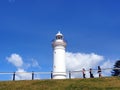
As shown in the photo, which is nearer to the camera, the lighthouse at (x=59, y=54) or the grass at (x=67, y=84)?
the grass at (x=67, y=84)

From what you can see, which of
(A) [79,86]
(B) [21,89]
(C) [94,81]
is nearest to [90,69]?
(C) [94,81]

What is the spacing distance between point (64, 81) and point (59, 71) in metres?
11.1

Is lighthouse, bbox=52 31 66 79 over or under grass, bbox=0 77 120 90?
over

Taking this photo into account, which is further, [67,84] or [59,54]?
[59,54]

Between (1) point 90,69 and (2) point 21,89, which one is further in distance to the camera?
(1) point 90,69

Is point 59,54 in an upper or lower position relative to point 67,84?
upper

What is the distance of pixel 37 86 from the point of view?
36.2 meters

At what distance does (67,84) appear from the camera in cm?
3656

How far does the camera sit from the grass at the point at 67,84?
115ft

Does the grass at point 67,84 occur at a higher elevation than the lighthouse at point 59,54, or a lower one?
lower

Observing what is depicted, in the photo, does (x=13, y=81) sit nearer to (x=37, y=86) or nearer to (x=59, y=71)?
A: (x=37, y=86)

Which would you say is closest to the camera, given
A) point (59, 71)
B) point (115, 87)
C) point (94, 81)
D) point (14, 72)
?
point (115, 87)

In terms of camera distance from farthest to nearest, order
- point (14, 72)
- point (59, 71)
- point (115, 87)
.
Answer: point (59, 71)
point (14, 72)
point (115, 87)

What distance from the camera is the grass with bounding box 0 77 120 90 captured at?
115 feet
